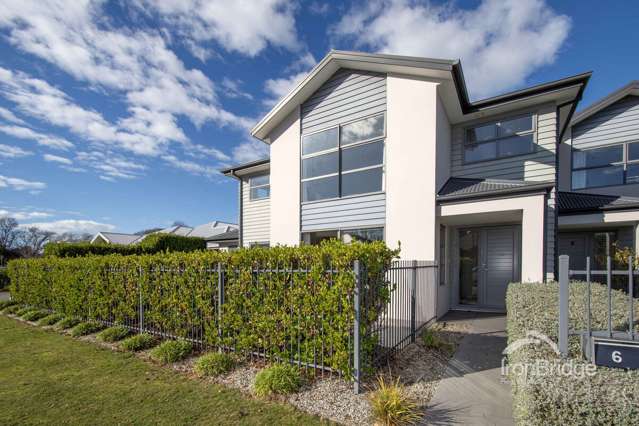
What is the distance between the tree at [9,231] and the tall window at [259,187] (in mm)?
55129

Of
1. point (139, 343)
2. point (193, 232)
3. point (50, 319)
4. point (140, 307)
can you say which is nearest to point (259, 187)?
point (140, 307)

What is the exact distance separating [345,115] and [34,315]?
11.9 meters

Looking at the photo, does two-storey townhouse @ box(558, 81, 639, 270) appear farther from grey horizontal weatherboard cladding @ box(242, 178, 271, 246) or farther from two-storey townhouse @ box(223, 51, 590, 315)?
grey horizontal weatherboard cladding @ box(242, 178, 271, 246)

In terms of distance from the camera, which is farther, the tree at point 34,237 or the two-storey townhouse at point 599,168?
the tree at point 34,237

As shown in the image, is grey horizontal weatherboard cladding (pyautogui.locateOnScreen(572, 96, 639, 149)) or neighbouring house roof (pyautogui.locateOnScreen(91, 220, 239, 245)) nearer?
grey horizontal weatherboard cladding (pyautogui.locateOnScreen(572, 96, 639, 149))

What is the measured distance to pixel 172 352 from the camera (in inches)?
212

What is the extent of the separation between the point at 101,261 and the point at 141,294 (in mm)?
2017

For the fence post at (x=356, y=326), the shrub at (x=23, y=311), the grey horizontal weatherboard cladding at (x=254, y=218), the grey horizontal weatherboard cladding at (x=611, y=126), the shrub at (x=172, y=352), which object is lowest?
the shrub at (x=23, y=311)

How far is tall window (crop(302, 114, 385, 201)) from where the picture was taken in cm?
898

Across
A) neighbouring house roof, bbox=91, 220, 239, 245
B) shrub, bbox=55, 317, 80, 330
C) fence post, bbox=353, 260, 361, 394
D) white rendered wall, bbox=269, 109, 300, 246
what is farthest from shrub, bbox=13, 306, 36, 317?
neighbouring house roof, bbox=91, 220, 239, 245

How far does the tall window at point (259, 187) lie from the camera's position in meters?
13.7

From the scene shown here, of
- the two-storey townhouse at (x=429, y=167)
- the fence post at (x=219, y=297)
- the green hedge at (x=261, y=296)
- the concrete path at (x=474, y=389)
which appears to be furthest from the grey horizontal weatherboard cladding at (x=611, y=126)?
the fence post at (x=219, y=297)

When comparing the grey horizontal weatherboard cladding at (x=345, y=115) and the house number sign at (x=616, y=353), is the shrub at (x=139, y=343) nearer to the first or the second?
the grey horizontal weatherboard cladding at (x=345, y=115)

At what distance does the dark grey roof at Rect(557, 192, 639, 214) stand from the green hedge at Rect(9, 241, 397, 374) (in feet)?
25.2
